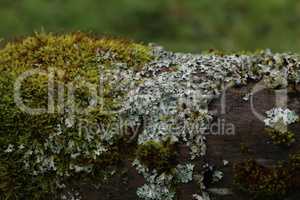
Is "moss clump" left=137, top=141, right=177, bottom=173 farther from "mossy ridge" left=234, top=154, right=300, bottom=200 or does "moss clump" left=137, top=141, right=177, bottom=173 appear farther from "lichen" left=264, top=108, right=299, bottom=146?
"lichen" left=264, top=108, right=299, bottom=146

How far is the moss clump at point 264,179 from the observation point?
2.12 meters

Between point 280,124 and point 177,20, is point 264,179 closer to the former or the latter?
point 280,124

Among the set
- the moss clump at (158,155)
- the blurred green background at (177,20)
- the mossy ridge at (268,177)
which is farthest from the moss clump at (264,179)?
the blurred green background at (177,20)

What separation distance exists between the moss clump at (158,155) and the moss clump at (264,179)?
0.75 ft

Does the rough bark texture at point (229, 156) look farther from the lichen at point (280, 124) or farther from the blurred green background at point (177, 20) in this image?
the blurred green background at point (177, 20)

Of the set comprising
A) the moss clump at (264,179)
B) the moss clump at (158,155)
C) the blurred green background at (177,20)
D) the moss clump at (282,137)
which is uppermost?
the blurred green background at (177,20)

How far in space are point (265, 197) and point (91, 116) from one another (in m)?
0.67

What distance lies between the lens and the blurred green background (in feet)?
20.4

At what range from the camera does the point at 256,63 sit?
2355mm

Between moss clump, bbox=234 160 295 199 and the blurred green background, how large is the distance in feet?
13.2

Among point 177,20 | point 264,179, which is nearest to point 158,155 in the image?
point 264,179

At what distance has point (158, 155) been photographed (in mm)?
2146

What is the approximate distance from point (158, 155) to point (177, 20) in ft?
14.8

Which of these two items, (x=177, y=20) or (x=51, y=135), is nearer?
(x=51, y=135)
